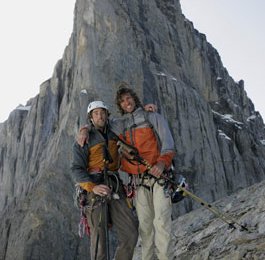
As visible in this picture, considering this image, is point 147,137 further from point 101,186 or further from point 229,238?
point 229,238

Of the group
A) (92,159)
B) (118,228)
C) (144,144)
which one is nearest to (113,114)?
(144,144)

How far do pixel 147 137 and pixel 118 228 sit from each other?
2.03m

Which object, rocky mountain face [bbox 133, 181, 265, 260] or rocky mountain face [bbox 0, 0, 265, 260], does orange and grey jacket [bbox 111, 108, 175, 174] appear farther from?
rocky mountain face [bbox 0, 0, 265, 260]

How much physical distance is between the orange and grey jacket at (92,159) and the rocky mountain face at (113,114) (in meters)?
27.6

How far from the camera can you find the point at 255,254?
26.0 feet

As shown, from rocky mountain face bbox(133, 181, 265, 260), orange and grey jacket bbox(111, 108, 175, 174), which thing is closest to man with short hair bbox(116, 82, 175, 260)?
orange and grey jacket bbox(111, 108, 175, 174)

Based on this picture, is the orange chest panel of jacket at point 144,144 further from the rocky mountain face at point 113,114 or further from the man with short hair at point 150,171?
the rocky mountain face at point 113,114

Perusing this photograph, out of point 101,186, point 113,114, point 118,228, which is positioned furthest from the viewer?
point 113,114

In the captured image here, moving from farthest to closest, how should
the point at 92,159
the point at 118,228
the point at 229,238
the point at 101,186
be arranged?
the point at 229,238
the point at 92,159
the point at 118,228
the point at 101,186

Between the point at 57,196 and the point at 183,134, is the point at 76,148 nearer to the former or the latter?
the point at 57,196

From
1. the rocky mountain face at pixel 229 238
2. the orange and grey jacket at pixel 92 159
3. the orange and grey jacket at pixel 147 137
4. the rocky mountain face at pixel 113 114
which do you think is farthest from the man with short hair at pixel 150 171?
the rocky mountain face at pixel 113 114

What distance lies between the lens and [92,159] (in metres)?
8.56

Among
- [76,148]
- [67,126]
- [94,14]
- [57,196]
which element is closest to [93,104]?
[76,148]

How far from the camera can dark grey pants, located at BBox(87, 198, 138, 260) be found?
7916 mm
